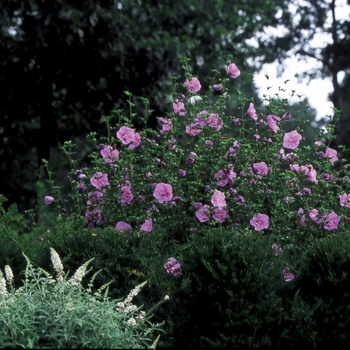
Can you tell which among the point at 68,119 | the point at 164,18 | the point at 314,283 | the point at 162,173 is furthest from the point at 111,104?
the point at 314,283

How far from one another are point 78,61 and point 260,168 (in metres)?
Answer: 7.13

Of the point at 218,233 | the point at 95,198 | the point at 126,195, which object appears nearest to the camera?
the point at 218,233

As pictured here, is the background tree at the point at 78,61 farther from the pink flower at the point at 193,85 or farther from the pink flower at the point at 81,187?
the pink flower at the point at 81,187

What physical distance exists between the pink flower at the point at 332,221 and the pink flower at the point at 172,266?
4.33 ft

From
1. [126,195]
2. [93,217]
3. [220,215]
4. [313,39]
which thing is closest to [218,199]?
[220,215]

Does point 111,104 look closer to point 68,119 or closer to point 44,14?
point 68,119

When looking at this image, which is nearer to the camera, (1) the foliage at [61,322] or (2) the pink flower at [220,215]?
(1) the foliage at [61,322]

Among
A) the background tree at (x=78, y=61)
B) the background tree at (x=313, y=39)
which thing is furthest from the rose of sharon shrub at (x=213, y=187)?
the background tree at (x=313, y=39)

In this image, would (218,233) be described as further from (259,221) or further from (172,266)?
(259,221)

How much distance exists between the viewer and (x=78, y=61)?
11883mm

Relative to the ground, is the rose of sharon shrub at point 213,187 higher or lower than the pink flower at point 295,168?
lower

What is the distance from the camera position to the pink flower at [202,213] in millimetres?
5035

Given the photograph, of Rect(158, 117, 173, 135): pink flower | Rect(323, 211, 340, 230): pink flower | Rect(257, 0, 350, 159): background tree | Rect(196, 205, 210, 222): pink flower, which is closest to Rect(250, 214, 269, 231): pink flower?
Rect(196, 205, 210, 222): pink flower

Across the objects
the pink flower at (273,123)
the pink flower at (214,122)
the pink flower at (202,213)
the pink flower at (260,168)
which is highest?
the pink flower at (273,123)
